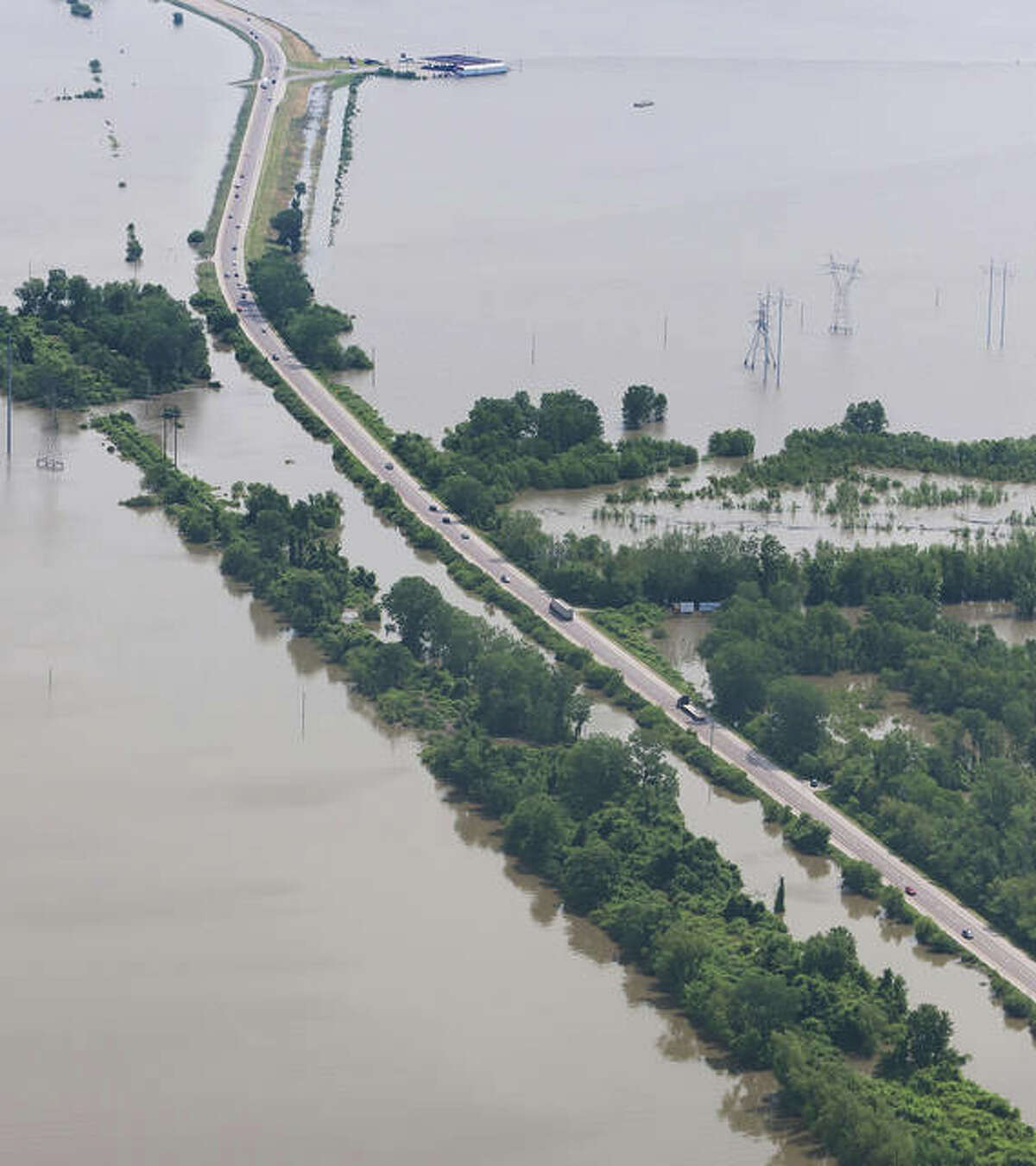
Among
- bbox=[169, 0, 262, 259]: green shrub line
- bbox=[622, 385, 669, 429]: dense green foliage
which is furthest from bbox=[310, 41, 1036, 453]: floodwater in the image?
bbox=[169, 0, 262, 259]: green shrub line

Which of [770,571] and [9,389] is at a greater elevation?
[9,389]

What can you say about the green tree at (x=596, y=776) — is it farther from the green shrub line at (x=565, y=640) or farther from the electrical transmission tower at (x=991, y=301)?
the electrical transmission tower at (x=991, y=301)

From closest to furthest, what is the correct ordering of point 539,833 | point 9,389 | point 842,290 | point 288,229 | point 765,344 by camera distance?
point 539,833, point 9,389, point 765,344, point 842,290, point 288,229

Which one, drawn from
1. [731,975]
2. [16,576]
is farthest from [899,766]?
[16,576]

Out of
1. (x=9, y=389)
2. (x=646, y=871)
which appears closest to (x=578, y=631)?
(x=646, y=871)

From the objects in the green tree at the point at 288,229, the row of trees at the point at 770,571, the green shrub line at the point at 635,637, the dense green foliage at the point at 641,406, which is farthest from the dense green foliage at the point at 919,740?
the green tree at the point at 288,229

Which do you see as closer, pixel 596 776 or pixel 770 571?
pixel 596 776

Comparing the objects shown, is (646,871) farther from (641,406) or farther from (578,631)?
(641,406)

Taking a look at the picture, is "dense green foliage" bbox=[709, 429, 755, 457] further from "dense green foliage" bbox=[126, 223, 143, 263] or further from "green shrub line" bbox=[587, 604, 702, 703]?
"dense green foliage" bbox=[126, 223, 143, 263]
